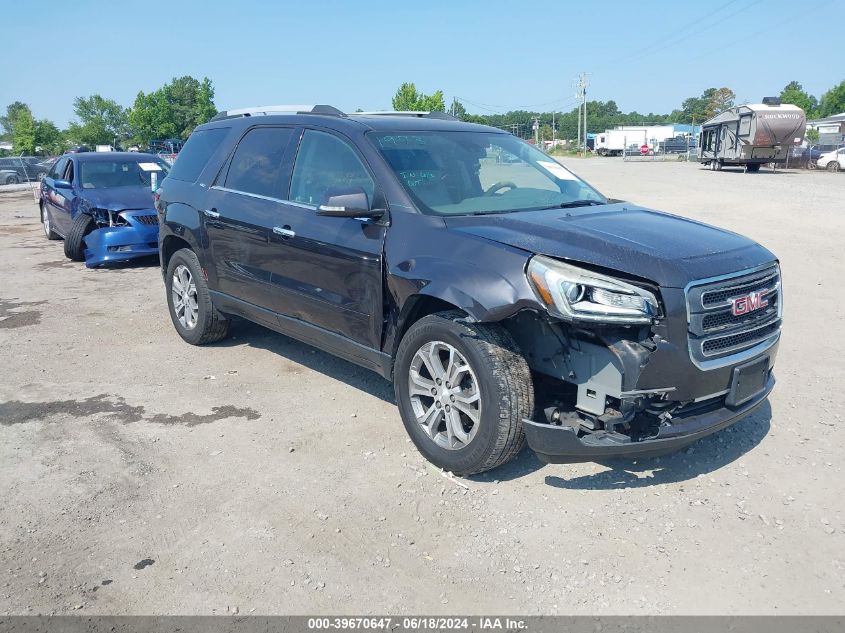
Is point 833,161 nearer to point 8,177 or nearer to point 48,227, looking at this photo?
point 48,227

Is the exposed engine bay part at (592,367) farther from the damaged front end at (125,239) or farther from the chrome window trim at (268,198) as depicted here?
the damaged front end at (125,239)

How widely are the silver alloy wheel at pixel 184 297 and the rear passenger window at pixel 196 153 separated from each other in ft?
2.78

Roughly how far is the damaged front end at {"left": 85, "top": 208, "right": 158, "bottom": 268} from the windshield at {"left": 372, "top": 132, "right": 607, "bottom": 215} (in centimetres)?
712

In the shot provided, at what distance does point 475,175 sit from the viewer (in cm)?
480

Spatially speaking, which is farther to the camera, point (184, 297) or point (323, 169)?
point (184, 297)

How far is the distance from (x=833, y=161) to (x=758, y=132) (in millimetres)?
7051

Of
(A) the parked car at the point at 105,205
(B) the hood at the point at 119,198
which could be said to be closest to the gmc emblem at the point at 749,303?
(A) the parked car at the point at 105,205

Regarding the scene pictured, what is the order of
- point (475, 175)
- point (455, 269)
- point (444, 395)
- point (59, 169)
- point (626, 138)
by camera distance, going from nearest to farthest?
point (455, 269)
point (444, 395)
point (475, 175)
point (59, 169)
point (626, 138)

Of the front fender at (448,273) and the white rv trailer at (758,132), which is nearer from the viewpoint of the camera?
the front fender at (448,273)

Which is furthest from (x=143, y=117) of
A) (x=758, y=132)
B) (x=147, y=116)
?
(x=758, y=132)

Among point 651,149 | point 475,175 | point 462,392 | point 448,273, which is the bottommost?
point 462,392

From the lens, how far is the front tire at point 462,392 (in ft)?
11.8

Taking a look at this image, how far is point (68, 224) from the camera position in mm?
12062

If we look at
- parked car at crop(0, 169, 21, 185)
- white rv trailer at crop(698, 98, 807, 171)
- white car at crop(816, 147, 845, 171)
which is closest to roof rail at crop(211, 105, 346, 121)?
white rv trailer at crop(698, 98, 807, 171)
